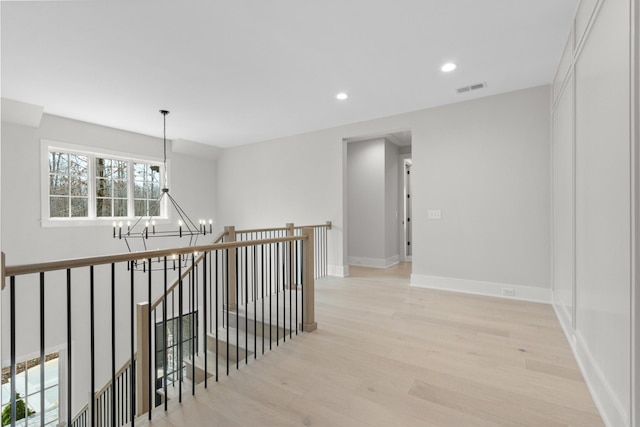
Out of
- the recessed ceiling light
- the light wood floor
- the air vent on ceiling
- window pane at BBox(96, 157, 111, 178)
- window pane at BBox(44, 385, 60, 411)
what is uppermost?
the recessed ceiling light

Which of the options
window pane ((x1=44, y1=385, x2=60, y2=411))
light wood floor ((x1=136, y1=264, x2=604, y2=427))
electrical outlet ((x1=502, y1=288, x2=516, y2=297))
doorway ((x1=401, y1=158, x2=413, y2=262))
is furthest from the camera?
doorway ((x1=401, y1=158, x2=413, y2=262))

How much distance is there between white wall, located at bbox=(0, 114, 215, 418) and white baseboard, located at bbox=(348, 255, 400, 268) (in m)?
3.83

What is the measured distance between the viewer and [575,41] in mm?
2322

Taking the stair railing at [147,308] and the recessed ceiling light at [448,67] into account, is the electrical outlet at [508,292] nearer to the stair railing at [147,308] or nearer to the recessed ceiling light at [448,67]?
the stair railing at [147,308]

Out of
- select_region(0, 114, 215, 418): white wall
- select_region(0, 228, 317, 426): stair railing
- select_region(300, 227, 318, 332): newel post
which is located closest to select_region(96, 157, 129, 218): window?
select_region(0, 114, 215, 418): white wall

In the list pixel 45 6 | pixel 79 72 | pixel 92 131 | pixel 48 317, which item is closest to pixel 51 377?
pixel 48 317

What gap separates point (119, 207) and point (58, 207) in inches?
35.1

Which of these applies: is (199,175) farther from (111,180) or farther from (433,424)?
(433,424)

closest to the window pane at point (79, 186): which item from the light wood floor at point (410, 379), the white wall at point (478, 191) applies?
the white wall at point (478, 191)

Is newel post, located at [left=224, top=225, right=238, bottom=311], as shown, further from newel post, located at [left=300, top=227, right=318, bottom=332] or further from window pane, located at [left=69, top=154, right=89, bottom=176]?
window pane, located at [left=69, top=154, right=89, bottom=176]

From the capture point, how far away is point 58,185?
185 inches

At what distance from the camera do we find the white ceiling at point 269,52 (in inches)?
90.6

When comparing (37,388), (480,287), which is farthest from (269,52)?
(37,388)

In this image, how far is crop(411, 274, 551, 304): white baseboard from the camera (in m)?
3.58
